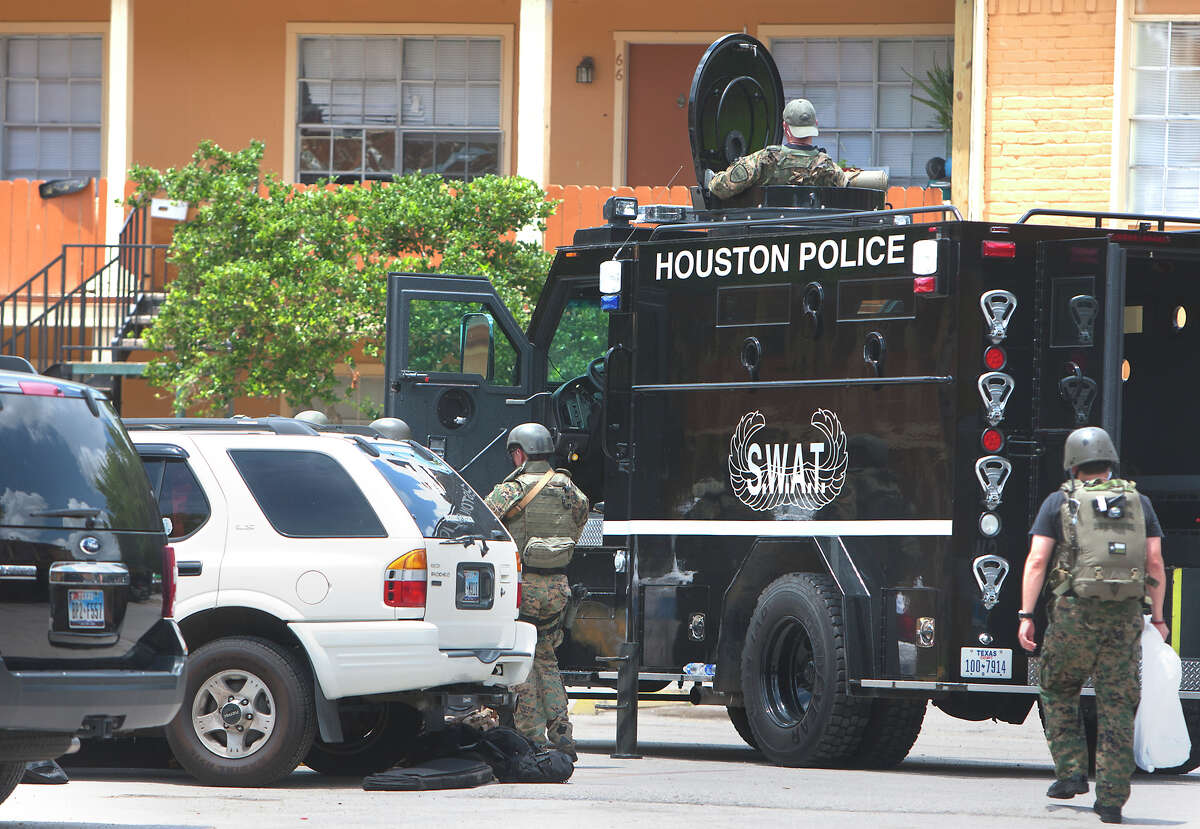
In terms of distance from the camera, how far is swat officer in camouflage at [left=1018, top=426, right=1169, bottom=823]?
336 inches

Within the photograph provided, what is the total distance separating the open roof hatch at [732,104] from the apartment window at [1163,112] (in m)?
6.86

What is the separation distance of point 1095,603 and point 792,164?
3.99 meters

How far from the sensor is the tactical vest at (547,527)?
32.9 feet

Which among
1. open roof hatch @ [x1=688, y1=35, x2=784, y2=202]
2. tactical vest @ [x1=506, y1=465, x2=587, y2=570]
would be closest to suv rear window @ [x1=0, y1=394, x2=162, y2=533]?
tactical vest @ [x1=506, y1=465, x2=587, y2=570]

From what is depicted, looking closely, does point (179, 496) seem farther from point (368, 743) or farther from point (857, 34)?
point (857, 34)

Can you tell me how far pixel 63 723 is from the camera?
6871 mm

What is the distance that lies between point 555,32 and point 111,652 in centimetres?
1506

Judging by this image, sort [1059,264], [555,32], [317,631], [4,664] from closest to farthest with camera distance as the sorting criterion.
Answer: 1. [4,664]
2. [317,631]
3. [1059,264]
4. [555,32]

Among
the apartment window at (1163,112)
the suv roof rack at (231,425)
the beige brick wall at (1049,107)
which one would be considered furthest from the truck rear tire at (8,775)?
the apartment window at (1163,112)

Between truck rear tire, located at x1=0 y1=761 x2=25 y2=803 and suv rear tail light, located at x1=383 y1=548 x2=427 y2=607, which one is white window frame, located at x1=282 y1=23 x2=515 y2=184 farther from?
truck rear tire, located at x1=0 y1=761 x2=25 y2=803

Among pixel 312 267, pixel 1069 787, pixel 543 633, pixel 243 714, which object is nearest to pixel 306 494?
pixel 243 714

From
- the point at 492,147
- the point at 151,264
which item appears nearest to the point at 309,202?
the point at 151,264

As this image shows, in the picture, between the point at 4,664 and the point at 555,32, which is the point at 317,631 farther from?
the point at 555,32

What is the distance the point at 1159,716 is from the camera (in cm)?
873
